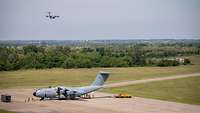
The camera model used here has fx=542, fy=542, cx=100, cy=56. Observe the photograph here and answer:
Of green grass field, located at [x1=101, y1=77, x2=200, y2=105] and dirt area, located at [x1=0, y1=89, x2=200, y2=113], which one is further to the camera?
green grass field, located at [x1=101, y1=77, x2=200, y2=105]

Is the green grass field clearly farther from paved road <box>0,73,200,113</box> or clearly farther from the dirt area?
the dirt area

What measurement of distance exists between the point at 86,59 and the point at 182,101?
68.8 meters

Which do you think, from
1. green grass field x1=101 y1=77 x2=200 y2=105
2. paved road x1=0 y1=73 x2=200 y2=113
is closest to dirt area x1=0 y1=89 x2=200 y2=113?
paved road x1=0 y1=73 x2=200 y2=113

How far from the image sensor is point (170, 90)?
76438 mm

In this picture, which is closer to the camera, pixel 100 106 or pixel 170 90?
pixel 100 106

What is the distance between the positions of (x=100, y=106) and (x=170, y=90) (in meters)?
20.1

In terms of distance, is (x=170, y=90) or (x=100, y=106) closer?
(x=100, y=106)

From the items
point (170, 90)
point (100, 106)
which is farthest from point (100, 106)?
point (170, 90)

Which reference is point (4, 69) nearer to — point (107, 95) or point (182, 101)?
point (107, 95)

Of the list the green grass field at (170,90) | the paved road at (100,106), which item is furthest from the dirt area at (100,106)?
the green grass field at (170,90)

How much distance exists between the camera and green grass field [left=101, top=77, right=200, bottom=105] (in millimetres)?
67844

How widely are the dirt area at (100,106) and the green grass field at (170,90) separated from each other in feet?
12.8

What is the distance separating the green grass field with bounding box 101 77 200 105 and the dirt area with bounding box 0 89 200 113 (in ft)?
12.8

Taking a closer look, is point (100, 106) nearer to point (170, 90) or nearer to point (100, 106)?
point (100, 106)
